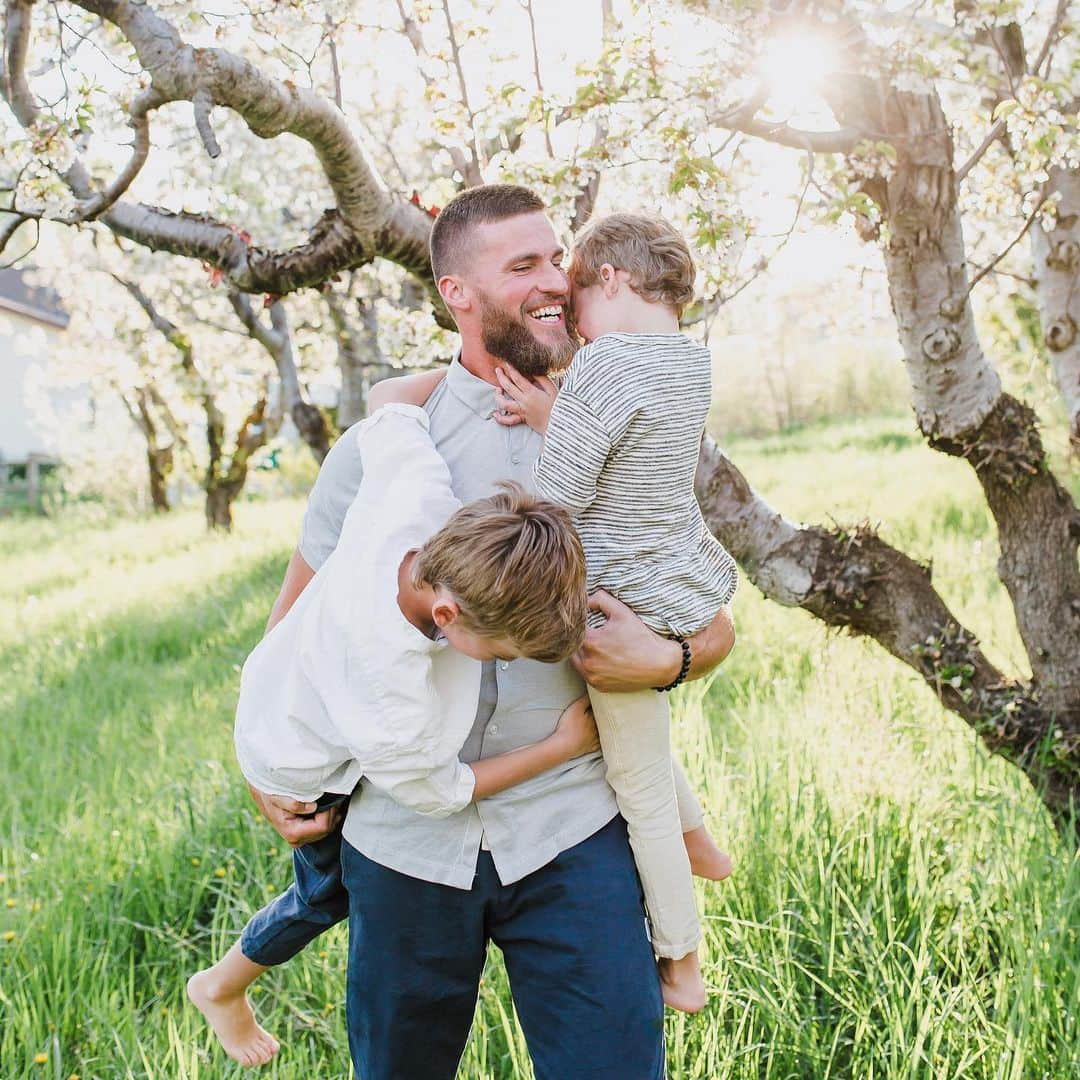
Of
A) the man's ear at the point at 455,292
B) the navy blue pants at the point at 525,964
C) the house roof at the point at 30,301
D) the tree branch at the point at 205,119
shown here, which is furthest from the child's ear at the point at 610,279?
the house roof at the point at 30,301

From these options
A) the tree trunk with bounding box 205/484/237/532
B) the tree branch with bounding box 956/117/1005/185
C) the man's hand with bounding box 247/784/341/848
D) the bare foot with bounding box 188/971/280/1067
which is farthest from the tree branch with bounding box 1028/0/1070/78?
the tree trunk with bounding box 205/484/237/532

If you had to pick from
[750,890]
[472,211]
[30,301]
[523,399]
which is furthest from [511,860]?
[30,301]

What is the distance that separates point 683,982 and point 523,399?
1.17 m

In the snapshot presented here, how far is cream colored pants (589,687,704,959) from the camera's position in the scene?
2.01 metres

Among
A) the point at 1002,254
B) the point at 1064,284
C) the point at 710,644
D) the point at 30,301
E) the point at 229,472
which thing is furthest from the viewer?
the point at 30,301

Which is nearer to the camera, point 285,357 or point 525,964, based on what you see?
point 525,964

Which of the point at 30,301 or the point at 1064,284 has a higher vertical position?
the point at 30,301

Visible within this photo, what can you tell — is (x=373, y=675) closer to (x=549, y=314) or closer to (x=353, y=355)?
(x=549, y=314)

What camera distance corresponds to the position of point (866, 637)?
3721mm

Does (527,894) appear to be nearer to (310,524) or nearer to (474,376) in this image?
(310,524)

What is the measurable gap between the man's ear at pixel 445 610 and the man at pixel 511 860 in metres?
0.30

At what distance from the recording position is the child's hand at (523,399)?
6.64 feet

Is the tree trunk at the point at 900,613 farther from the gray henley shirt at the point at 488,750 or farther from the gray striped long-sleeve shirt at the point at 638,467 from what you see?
the gray henley shirt at the point at 488,750

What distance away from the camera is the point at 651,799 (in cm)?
201
